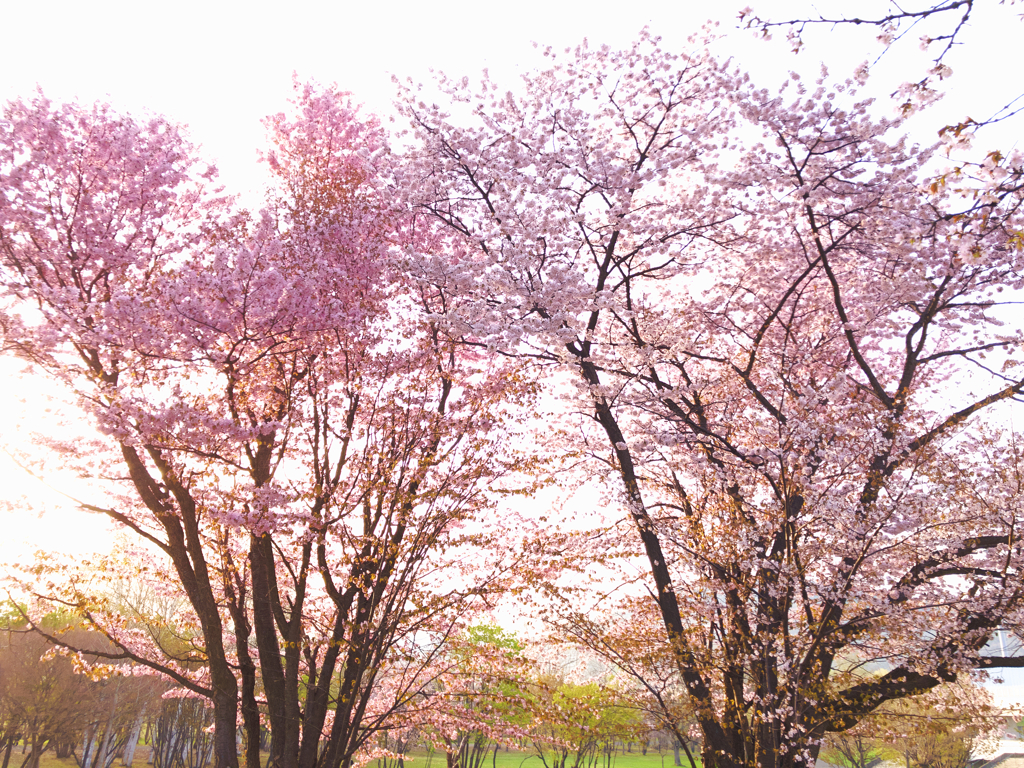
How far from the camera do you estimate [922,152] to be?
10.8 meters

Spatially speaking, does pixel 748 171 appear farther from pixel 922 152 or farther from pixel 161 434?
pixel 161 434

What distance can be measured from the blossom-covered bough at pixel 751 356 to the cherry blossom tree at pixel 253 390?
181 cm

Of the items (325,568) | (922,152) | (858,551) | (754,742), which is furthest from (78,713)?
(922,152)

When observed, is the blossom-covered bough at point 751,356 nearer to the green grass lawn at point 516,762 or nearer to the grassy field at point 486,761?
the grassy field at point 486,761

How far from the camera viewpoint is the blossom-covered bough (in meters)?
8.51

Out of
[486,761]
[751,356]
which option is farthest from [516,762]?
[751,356]

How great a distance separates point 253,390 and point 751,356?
8265mm

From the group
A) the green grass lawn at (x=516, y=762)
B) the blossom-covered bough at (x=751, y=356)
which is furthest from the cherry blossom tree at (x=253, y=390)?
the green grass lawn at (x=516, y=762)

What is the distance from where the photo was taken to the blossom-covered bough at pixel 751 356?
27.9 feet

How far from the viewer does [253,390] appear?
982 cm

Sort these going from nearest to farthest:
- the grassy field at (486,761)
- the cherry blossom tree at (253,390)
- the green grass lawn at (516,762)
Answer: the cherry blossom tree at (253,390) < the grassy field at (486,761) < the green grass lawn at (516,762)

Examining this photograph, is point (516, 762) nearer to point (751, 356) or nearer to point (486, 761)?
point (486, 761)

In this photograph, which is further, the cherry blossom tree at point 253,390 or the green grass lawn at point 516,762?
the green grass lawn at point 516,762

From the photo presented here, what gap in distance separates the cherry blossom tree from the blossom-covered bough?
181cm
